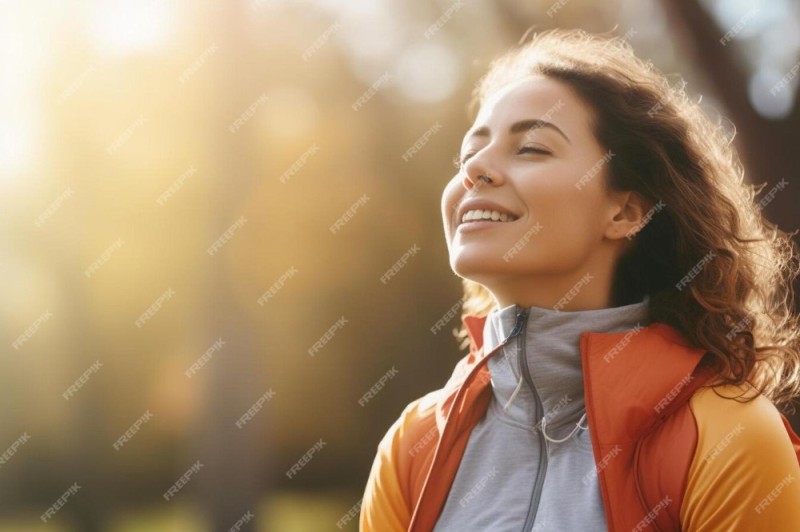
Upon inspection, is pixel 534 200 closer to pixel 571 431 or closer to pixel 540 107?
pixel 540 107

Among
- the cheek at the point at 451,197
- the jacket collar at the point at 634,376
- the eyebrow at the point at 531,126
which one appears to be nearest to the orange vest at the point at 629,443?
the jacket collar at the point at 634,376

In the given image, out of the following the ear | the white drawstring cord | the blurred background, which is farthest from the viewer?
the blurred background

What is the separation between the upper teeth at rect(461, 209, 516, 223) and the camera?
1793 millimetres

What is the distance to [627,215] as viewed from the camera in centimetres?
195

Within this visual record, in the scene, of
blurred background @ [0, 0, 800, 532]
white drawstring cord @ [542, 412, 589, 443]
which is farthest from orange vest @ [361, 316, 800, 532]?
blurred background @ [0, 0, 800, 532]

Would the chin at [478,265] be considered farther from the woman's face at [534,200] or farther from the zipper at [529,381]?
the zipper at [529,381]

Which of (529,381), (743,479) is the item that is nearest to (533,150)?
(529,381)

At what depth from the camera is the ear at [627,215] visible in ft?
6.28

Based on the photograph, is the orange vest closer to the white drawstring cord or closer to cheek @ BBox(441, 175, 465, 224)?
the white drawstring cord

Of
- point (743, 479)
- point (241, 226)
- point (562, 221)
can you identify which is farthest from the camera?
point (241, 226)

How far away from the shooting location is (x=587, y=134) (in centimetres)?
189

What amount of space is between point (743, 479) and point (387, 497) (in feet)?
2.49

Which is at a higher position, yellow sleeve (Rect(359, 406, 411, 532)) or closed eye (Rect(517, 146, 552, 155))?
closed eye (Rect(517, 146, 552, 155))

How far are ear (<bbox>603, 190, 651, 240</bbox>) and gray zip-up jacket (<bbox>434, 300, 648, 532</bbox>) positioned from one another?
0.59ft
